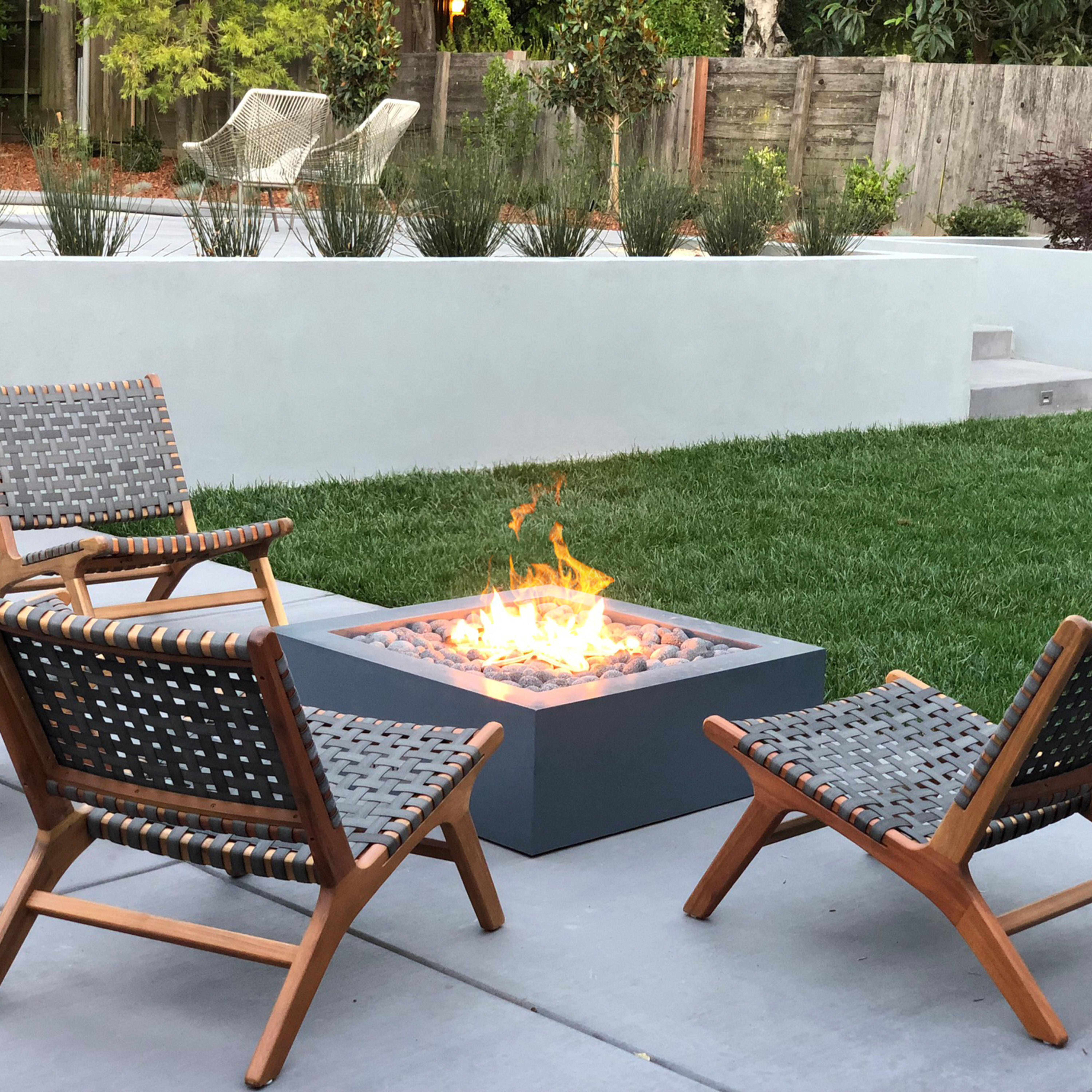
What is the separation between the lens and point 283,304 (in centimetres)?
689

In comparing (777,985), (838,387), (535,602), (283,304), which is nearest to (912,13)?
(838,387)

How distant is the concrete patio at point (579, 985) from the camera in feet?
7.71

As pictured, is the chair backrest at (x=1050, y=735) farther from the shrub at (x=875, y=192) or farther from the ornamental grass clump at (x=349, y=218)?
the shrub at (x=875, y=192)

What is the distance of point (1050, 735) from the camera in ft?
8.16

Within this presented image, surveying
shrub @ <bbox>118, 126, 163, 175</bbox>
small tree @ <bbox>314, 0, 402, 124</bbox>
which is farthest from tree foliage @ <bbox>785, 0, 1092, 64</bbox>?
shrub @ <bbox>118, 126, 163, 175</bbox>

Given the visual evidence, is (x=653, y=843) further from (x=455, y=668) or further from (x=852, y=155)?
(x=852, y=155)

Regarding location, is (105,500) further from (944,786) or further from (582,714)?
(944,786)

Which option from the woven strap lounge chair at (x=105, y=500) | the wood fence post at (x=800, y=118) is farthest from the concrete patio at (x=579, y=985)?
the wood fence post at (x=800, y=118)

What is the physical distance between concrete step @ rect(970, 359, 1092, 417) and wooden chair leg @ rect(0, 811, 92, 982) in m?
8.04

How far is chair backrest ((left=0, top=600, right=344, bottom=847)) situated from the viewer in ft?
7.21

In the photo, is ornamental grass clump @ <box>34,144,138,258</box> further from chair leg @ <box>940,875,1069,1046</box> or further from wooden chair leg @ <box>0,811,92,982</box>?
chair leg @ <box>940,875,1069,1046</box>

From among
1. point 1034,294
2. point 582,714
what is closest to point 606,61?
point 1034,294

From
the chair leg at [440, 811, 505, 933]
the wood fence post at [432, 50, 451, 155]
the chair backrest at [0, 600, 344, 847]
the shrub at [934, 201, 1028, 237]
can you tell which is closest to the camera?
the chair backrest at [0, 600, 344, 847]

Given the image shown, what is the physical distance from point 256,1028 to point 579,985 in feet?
1.85
